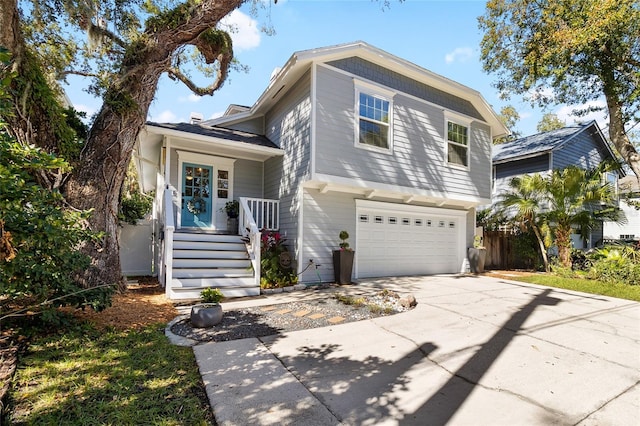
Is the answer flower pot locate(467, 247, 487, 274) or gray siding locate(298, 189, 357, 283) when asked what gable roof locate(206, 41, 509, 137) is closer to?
gray siding locate(298, 189, 357, 283)

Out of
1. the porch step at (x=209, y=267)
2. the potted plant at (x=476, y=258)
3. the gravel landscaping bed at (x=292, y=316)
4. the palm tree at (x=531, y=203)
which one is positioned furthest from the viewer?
the potted plant at (x=476, y=258)

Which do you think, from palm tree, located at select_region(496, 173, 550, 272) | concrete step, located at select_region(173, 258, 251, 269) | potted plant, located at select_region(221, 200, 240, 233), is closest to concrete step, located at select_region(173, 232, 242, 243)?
concrete step, located at select_region(173, 258, 251, 269)

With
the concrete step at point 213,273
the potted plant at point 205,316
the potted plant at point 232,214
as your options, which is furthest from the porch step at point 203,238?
the potted plant at point 205,316

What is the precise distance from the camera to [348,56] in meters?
7.76

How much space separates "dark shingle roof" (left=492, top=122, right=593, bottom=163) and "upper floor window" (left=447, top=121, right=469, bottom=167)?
550cm

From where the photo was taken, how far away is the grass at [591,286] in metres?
6.91

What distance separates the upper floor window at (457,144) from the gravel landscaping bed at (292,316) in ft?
19.0

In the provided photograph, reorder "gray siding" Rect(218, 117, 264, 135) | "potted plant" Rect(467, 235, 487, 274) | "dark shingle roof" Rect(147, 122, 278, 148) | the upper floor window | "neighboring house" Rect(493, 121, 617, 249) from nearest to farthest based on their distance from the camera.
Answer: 1. "dark shingle roof" Rect(147, 122, 278, 148)
2. the upper floor window
3. "gray siding" Rect(218, 117, 264, 135)
4. "potted plant" Rect(467, 235, 487, 274)
5. "neighboring house" Rect(493, 121, 617, 249)

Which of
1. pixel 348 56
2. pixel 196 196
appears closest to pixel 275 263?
pixel 196 196

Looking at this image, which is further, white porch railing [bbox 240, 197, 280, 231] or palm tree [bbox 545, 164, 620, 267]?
palm tree [bbox 545, 164, 620, 267]

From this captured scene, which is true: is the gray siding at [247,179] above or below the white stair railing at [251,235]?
above

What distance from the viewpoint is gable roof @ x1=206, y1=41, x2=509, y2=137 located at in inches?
286

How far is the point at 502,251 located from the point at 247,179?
1026cm

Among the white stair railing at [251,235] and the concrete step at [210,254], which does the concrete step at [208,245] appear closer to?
the concrete step at [210,254]
